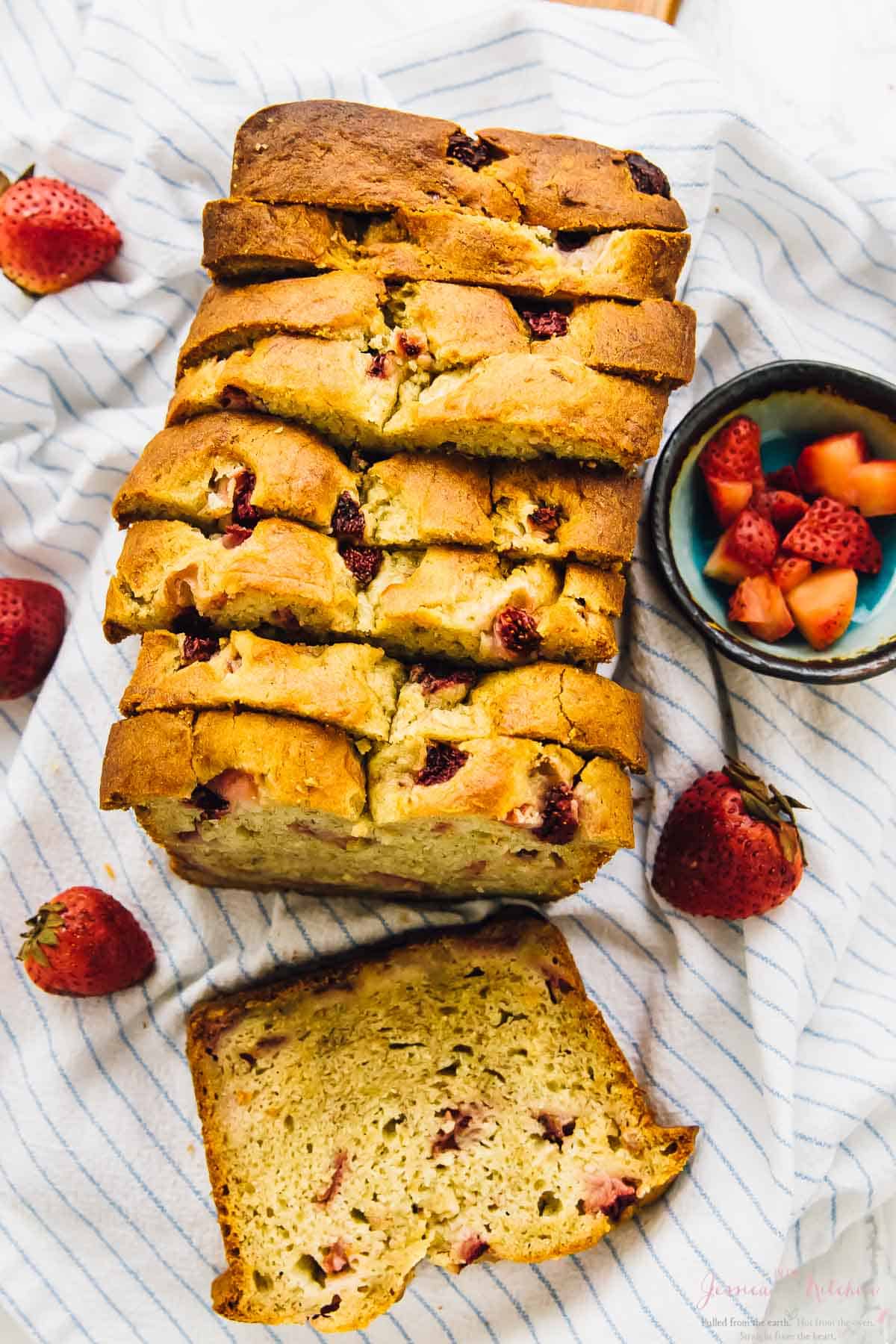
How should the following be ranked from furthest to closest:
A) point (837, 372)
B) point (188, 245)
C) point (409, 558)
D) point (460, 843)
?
point (188, 245) < point (837, 372) < point (460, 843) < point (409, 558)

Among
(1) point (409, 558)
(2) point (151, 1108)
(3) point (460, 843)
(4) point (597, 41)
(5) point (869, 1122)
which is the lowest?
(2) point (151, 1108)

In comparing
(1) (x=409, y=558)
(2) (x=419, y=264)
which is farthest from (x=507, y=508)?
(2) (x=419, y=264)

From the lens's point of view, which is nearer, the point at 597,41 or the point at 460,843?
the point at 460,843

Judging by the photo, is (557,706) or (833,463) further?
(833,463)

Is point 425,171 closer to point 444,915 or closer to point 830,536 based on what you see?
point 830,536

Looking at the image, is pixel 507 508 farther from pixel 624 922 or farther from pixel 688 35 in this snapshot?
pixel 688 35

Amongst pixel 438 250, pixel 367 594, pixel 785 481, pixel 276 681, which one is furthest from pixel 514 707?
pixel 785 481

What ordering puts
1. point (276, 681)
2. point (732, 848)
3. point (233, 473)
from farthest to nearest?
point (732, 848), point (233, 473), point (276, 681)
